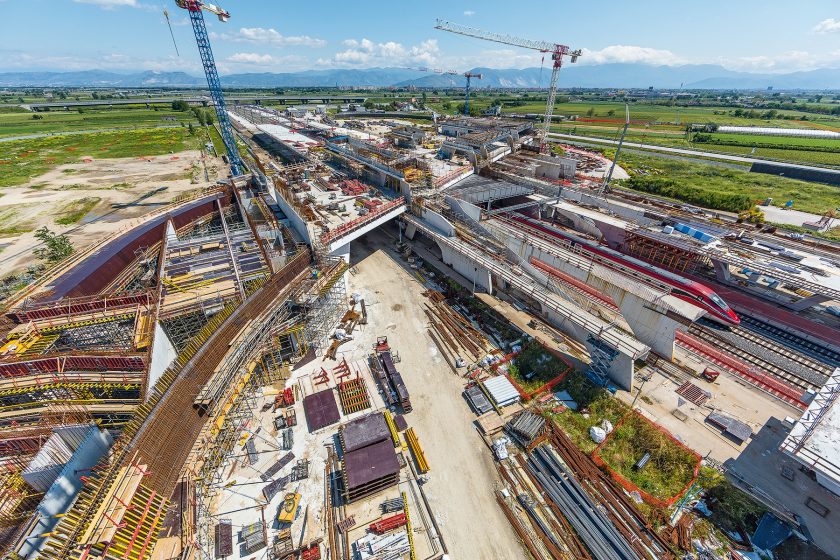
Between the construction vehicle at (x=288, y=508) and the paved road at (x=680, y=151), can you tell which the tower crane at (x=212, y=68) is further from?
the paved road at (x=680, y=151)

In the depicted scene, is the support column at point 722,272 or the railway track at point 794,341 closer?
the railway track at point 794,341

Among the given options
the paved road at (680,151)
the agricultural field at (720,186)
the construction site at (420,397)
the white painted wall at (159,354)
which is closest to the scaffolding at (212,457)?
the construction site at (420,397)

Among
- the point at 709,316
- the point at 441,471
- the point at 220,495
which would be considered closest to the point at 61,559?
the point at 220,495

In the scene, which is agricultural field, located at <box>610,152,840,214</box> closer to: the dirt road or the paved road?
the paved road

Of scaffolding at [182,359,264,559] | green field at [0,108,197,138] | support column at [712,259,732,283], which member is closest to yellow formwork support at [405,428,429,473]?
scaffolding at [182,359,264,559]

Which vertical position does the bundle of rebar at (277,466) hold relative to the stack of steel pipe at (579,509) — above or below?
below

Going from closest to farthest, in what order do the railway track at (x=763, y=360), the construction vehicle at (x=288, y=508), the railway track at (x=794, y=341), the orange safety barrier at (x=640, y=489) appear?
the construction vehicle at (x=288, y=508) < the orange safety barrier at (x=640, y=489) < the railway track at (x=763, y=360) < the railway track at (x=794, y=341)

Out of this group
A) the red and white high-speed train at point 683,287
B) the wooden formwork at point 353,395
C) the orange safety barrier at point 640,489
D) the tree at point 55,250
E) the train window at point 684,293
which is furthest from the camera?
the tree at point 55,250
